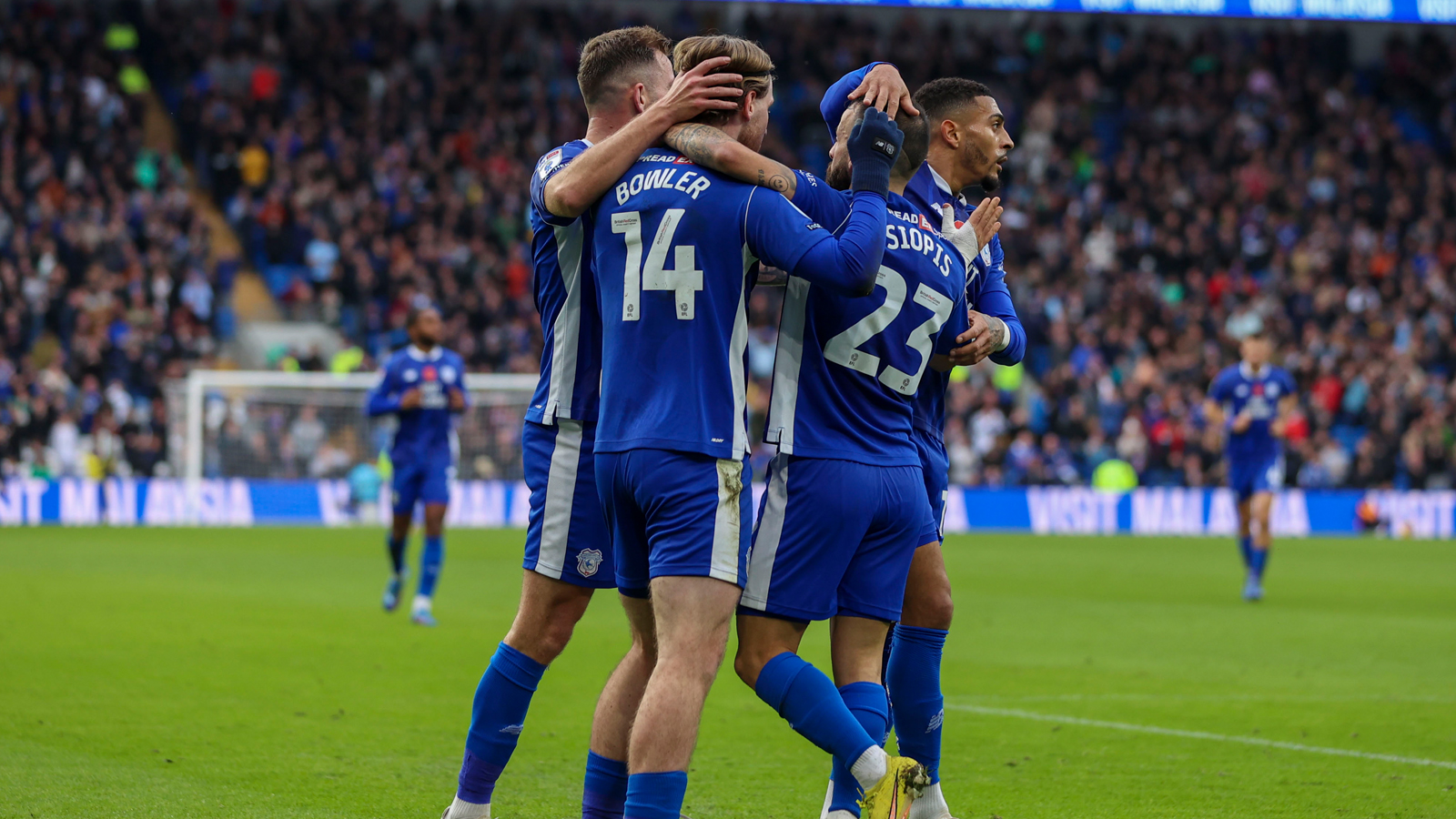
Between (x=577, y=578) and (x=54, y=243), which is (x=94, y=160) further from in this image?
(x=577, y=578)

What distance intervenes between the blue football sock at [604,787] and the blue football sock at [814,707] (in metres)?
0.56

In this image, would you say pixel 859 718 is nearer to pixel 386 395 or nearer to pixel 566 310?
pixel 566 310

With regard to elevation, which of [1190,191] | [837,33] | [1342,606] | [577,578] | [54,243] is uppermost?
[837,33]

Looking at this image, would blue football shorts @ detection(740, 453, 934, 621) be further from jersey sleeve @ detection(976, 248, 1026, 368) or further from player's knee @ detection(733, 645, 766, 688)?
jersey sleeve @ detection(976, 248, 1026, 368)

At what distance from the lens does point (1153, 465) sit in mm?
25578

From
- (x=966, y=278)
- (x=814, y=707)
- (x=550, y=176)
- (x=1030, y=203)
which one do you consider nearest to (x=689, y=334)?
(x=550, y=176)

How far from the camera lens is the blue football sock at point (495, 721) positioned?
15.7ft

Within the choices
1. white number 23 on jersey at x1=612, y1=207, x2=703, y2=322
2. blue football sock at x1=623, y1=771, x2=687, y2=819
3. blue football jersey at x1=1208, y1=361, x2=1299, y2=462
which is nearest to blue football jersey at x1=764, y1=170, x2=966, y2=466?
white number 23 on jersey at x1=612, y1=207, x2=703, y2=322

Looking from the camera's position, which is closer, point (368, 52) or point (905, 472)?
point (905, 472)

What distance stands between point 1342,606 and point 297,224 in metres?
19.1

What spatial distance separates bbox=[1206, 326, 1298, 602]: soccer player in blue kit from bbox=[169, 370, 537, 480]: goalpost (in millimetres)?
11597

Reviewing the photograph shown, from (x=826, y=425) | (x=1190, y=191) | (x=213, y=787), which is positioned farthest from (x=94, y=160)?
(x=826, y=425)

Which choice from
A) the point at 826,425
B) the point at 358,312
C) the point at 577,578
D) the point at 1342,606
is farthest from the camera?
the point at 358,312

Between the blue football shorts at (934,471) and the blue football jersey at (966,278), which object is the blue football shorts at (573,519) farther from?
the blue football jersey at (966,278)
